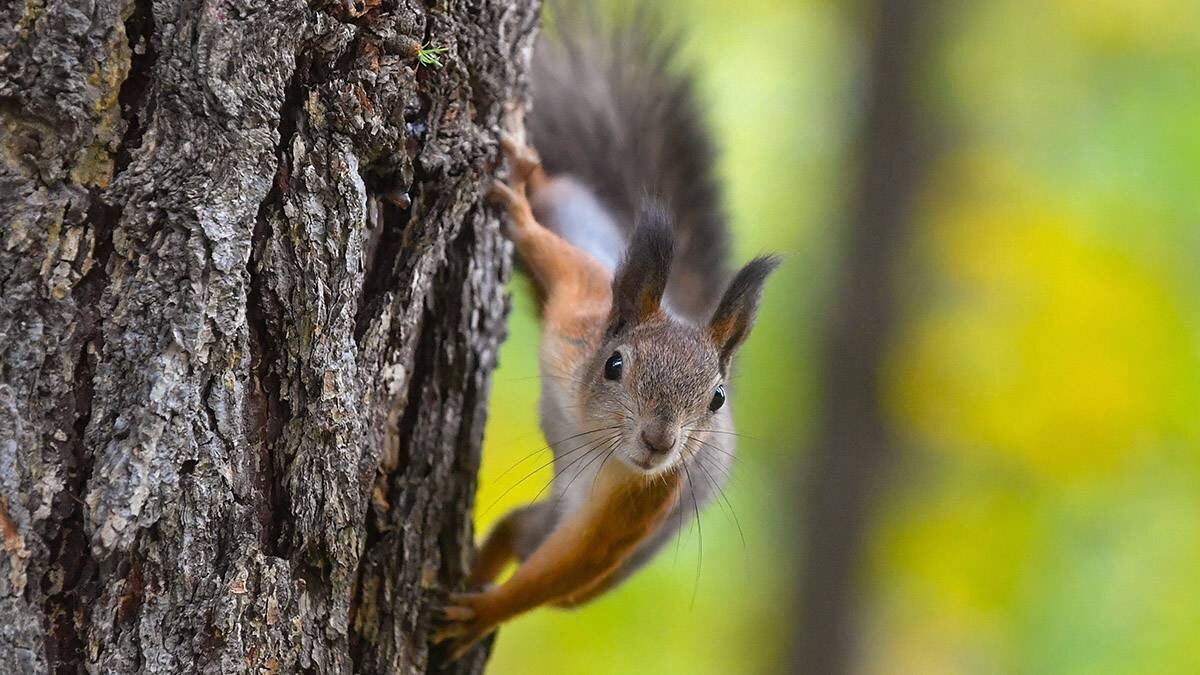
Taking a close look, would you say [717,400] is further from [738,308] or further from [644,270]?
[644,270]

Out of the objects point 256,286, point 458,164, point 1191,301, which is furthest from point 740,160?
point 256,286

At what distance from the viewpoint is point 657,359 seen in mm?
2879

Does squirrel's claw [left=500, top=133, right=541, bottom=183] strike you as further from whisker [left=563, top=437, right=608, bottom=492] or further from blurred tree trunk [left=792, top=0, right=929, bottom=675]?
blurred tree trunk [left=792, top=0, right=929, bottom=675]

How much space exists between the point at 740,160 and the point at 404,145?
457 centimetres

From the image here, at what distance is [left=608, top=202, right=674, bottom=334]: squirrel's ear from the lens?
2.78 metres

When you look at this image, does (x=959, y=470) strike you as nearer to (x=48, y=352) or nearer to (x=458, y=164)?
(x=458, y=164)

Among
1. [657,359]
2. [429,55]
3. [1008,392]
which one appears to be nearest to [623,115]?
[657,359]

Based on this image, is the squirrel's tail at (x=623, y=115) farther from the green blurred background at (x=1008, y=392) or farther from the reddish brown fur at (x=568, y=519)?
the green blurred background at (x=1008, y=392)

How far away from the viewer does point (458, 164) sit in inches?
87.7

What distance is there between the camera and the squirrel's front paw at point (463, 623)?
2592 mm

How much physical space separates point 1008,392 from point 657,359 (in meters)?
3.39

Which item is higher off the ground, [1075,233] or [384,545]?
[1075,233]

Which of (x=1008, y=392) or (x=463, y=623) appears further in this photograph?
(x=1008, y=392)

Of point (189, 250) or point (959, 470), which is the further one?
point (959, 470)
